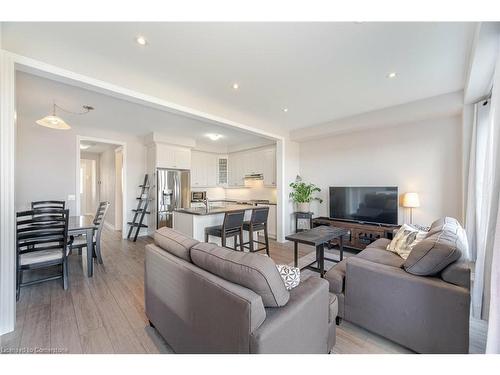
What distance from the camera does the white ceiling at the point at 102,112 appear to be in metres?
2.96

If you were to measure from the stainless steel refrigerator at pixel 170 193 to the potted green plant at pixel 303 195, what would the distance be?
9.26 ft

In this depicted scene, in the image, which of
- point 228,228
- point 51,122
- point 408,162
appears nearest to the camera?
point 51,122

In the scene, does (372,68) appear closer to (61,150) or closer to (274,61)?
(274,61)

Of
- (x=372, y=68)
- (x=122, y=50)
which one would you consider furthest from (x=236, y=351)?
(x=372, y=68)

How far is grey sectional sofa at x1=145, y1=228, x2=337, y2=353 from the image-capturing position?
1.00 metres

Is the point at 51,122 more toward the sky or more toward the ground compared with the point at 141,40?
more toward the ground

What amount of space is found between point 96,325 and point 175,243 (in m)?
1.21

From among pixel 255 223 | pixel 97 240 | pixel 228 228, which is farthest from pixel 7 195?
pixel 255 223

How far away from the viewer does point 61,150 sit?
4391 millimetres

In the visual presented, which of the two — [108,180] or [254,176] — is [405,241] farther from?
[108,180]

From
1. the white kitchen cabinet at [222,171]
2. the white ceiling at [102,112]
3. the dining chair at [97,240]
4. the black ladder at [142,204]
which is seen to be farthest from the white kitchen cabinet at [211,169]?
the dining chair at [97,240]

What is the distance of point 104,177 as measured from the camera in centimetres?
714

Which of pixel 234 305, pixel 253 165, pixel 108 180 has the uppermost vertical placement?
pixel 253 165

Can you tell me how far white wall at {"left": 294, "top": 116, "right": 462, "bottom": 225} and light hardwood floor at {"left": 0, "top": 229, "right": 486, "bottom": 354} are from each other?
7.17ft
